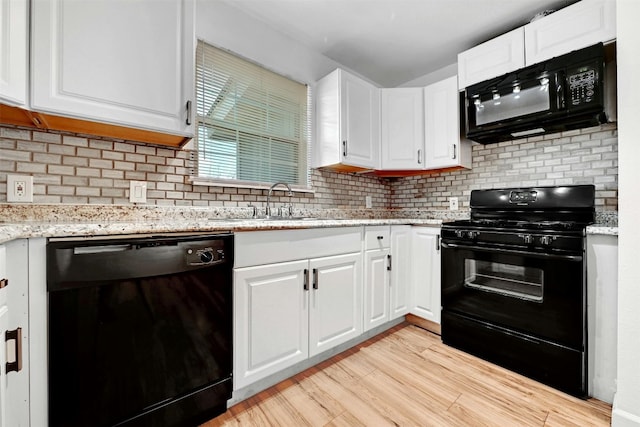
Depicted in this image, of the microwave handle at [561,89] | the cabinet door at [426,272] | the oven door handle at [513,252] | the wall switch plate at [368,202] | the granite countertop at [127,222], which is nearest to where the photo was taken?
the granite countertop at [127,222]

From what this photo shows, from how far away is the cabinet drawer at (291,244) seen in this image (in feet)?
4.71

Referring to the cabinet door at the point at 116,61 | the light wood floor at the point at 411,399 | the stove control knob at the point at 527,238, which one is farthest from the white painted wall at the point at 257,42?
the light wood floor at the point at 411,399

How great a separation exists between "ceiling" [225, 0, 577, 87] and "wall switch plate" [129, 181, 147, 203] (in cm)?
146

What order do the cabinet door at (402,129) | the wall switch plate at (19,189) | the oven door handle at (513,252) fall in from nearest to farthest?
the wall switch plate at (19,189) → the oven door handle at (513,252) → the cabinet door at (402,129)

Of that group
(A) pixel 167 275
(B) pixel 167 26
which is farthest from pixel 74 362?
(B) pixel 167 26

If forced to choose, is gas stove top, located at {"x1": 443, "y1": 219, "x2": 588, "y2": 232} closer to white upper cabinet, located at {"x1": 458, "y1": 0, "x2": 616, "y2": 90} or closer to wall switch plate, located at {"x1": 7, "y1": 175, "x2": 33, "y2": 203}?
white upper cabinet, located at {"x1": 458, "y1": 0, "x2": 616, "y2": 90}

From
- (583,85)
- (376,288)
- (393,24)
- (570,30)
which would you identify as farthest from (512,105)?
(376,288)

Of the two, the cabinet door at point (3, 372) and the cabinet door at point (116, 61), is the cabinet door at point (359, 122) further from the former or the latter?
the cabinet door at point (3, 372)

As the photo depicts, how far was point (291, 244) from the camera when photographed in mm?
1621

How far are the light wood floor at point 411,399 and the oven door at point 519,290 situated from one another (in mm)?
A: 316

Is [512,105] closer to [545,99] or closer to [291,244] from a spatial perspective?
[545,99]

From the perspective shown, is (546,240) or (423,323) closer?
(546,240)

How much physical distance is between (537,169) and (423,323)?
159cm

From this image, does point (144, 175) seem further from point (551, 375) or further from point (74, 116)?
point (551, 375)
